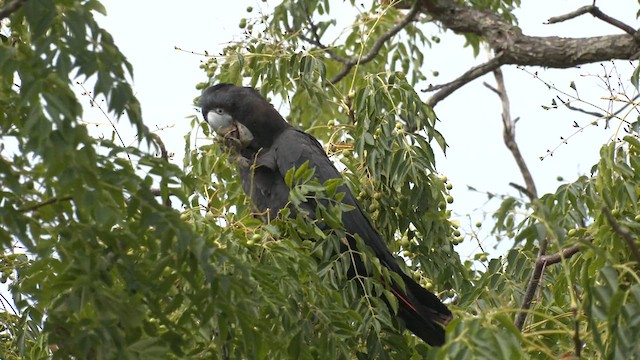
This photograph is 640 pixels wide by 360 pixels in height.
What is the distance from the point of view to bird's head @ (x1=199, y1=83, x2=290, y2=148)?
4.21 m

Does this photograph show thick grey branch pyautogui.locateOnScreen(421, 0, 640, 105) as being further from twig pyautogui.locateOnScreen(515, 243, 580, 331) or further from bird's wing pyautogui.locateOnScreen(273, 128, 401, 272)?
twig pyautogui.locateOnScreen(515, 243, 580, 331)

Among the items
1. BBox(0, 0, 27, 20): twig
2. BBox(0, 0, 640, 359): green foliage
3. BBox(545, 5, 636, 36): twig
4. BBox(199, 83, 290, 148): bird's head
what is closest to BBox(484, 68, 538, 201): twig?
BBox(545, 5, 636, 36): twig

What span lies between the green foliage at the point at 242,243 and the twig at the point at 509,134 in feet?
9.20

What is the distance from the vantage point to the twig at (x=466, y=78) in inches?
206

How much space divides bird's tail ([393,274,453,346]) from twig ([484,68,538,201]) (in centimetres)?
293

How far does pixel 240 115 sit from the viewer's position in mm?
4242

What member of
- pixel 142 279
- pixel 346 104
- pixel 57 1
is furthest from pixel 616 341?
pixel 346 104

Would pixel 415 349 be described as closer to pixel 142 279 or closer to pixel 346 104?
pixel 346 104

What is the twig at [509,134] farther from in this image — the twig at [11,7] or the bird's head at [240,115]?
the twig at [11,7]

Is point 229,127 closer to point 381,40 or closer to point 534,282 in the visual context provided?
point 381,40

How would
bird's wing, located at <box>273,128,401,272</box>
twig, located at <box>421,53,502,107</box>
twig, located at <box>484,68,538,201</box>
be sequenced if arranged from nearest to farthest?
bird's wing, located at <box>273,128,401,272</box> < twig, located at <box>421,53,502,107</box> < twig, located at <box>484,68,538,201</box>

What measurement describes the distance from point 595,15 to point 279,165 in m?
1.59

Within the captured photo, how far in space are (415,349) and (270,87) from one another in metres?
1.30

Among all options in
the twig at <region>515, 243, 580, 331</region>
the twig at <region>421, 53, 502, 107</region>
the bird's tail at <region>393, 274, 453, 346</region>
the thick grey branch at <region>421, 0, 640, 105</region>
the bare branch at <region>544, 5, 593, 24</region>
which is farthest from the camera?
the twig at <region>421, 53, 502, 107</region>
